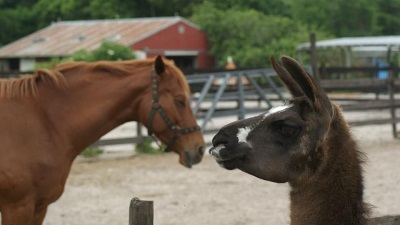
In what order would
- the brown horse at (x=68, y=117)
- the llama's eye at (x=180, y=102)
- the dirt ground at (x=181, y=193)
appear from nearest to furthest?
the brown horse at (x=68, y=117), the llama's eye at (x=180, y=102), the dirt ground at (x=181, y=193)

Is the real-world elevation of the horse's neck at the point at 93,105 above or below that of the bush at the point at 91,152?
above

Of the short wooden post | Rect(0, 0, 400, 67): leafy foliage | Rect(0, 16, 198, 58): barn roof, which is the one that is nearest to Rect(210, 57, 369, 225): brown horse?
the short wooden post

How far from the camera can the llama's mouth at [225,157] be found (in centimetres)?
311

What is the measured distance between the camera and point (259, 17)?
4956 cm

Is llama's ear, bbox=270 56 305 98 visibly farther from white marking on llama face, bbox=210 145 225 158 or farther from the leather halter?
the leather halter

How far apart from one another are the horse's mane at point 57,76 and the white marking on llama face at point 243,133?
8.37 feet

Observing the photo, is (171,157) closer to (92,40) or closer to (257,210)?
(257,210)

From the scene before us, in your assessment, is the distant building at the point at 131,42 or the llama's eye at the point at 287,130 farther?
the distant building at the point at 131,42

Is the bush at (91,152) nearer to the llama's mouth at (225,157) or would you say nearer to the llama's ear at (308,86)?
the llama's mouth at (225,157)

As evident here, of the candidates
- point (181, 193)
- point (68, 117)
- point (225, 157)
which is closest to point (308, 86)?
point (225, 157)

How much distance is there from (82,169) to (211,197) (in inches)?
126

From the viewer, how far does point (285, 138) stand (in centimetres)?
314

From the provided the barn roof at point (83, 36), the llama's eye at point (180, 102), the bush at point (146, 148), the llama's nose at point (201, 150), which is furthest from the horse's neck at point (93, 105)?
the barn roof at point (83, 36)

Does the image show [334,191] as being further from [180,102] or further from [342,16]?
[342,16]
